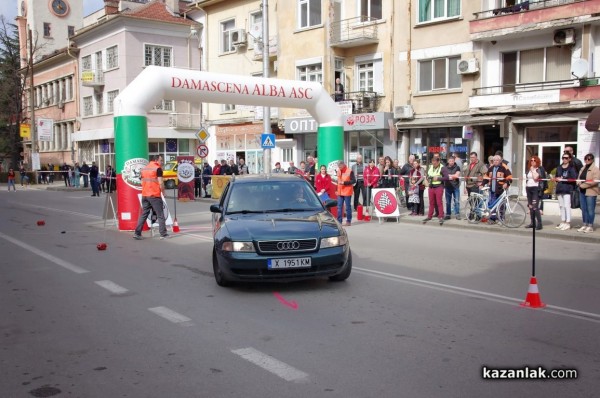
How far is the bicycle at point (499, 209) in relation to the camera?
14414mm

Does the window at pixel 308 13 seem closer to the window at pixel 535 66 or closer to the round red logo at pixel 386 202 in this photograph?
the window at pixel 535 66

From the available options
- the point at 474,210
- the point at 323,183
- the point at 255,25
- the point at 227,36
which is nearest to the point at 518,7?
the point at 474,210

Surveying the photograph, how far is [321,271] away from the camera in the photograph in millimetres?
7477

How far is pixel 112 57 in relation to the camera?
43719 millimetres

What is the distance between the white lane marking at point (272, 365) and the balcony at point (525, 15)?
20.2 m

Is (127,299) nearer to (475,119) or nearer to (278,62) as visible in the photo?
(475,119)

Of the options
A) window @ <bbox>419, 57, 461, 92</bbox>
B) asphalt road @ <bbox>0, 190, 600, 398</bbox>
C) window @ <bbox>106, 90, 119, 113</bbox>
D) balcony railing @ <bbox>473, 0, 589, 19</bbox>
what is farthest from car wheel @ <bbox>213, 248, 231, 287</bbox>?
window @ <bbox>106, 90, 119, 113</bbox>

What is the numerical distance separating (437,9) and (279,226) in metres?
20.7

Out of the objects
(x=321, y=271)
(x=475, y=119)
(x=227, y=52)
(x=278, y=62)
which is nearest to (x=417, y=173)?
(x=475, y=119)

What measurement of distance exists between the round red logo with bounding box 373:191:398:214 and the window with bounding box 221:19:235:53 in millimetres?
22961

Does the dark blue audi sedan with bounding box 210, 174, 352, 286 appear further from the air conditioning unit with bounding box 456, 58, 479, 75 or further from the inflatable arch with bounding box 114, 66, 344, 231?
the air conditioning unit with bounding box 456, 58, 479, 75

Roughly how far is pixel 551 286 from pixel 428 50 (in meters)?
19.2

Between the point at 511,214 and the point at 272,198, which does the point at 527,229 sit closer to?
the point at 511,214

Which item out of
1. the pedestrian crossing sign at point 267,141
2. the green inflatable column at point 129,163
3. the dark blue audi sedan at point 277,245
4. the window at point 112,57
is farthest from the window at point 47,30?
the dark blue audi sedan at point 277,245
